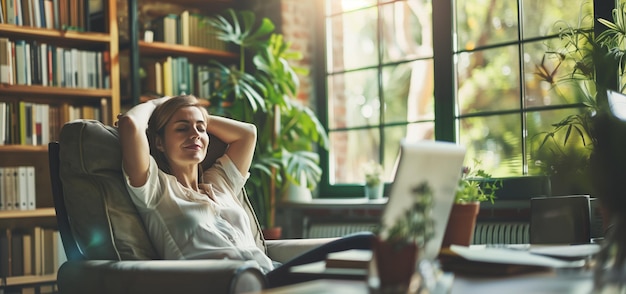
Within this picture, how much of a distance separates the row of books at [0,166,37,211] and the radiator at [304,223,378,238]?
67.4 inches

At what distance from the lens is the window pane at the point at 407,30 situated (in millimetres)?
4781

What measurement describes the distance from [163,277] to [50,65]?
2.81 meters

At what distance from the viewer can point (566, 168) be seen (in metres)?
1.17

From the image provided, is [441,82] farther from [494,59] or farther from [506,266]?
[506,266]

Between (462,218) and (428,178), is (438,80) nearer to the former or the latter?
(462,218)

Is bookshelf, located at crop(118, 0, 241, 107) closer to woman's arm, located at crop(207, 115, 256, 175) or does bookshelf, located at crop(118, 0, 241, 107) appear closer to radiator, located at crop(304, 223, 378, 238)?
radiator, located at crop(304, 223, 378, 238)

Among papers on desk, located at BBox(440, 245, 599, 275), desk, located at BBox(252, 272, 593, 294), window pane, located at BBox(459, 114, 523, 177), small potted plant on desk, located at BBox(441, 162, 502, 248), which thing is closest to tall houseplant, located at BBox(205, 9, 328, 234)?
window pane, located at BBox(459, 114, 523, 177)

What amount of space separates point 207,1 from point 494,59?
6.80 ft

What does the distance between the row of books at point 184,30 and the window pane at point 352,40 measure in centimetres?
83

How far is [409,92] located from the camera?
4.85 metres

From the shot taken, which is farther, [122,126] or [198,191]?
[198,191]

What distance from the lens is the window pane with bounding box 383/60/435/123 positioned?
15.7 ft

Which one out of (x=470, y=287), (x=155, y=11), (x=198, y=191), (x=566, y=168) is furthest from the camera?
(x=155, y=11)

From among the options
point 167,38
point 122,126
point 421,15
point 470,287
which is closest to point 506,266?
point 470,287
